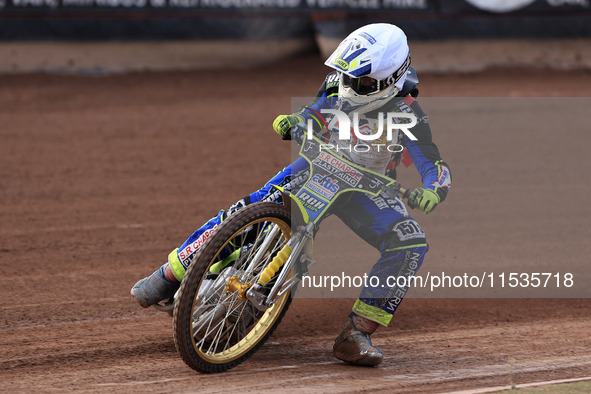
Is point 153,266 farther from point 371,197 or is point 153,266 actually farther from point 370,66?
point 370,66

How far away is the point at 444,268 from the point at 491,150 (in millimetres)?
4345

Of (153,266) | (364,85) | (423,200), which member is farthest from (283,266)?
(153,266)

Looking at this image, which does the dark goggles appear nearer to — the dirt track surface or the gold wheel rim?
the gold wheel rim

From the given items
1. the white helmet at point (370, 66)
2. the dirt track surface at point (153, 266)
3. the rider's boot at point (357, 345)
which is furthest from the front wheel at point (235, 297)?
the white helmet at point (370, 66)

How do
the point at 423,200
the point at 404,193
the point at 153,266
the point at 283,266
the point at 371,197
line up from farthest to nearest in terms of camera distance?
the point at 153,266 < the point at 371,197 < the point at 283,266 < the point at 404,193 < the point at 423,200

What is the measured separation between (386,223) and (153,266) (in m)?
2.48

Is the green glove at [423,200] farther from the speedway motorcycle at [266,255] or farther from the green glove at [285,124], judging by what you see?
the green glove at [285,124]

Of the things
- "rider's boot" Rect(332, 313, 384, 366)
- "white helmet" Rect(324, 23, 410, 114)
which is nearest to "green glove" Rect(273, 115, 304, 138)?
"white helmet" Rect(324, 23, 410, 114)

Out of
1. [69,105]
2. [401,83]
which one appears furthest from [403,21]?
[401,83]

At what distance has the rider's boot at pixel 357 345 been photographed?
470cm

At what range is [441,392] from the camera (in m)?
4.36

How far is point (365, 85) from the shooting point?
471 cm

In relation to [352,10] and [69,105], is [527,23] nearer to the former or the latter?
[352,10]

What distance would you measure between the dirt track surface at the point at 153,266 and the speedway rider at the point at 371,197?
1.11 feet
